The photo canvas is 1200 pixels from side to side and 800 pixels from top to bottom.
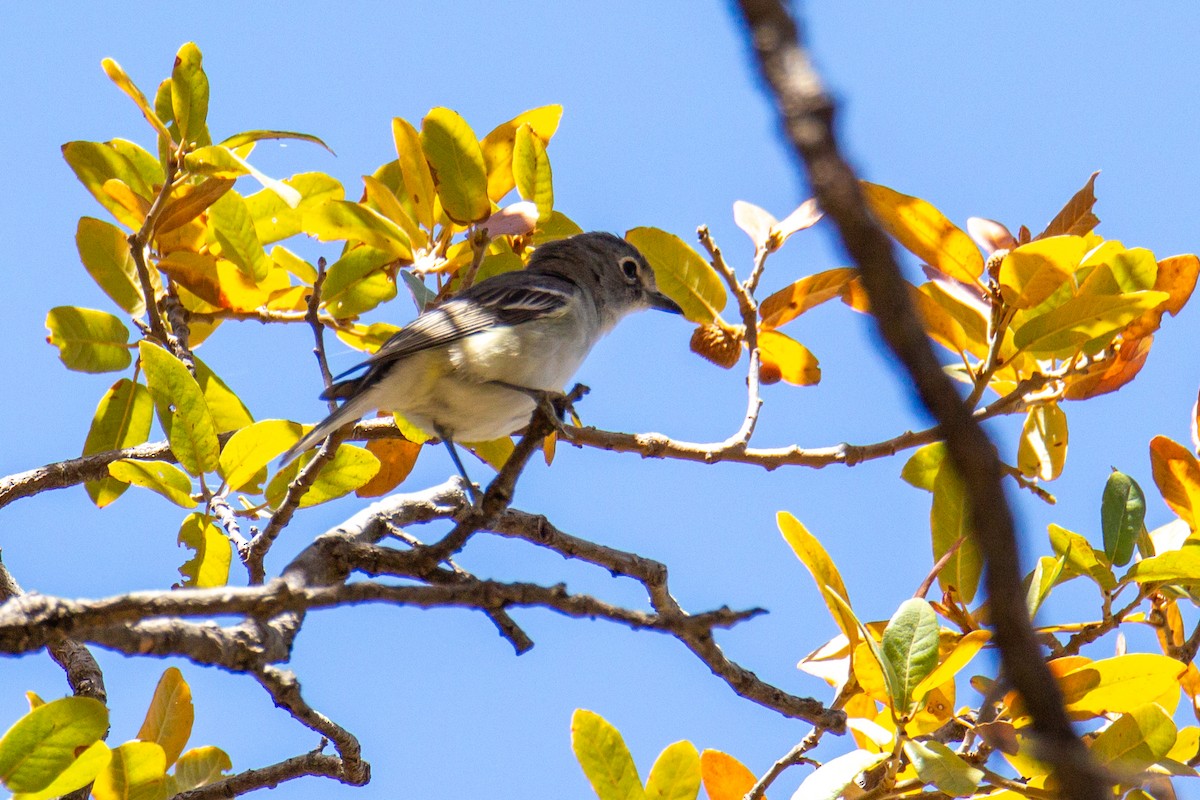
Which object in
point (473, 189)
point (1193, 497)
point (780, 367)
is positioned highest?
Answer: point (473, 189)

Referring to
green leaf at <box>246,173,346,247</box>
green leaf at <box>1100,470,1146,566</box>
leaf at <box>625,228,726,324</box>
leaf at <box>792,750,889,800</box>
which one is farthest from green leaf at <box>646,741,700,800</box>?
green leaf at <box>246,173,346,247</box>

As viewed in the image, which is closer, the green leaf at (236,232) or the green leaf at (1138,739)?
the green leaf at (1138,739)

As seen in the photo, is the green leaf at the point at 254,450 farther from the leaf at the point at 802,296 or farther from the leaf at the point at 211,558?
the leaf at the point at 802,296

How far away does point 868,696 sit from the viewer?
8.57 ft

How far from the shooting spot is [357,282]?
11.6 ft

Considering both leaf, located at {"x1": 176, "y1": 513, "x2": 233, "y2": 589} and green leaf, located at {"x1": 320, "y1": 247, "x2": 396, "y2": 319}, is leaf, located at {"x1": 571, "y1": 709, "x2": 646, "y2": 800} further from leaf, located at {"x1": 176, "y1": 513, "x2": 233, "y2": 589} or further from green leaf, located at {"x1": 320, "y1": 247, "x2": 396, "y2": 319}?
green leaf, located at {"x1": 320, "y1": 247, "x2": 396, "y2": 319}

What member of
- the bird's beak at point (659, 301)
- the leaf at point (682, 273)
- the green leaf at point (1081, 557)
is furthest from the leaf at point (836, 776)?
the bird's beak at point (659, 301)

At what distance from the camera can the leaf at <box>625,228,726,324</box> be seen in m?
3.27

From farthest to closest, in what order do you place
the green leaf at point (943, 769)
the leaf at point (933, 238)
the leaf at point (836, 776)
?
1. the leaf at point (933, 238)
2. the leaf at point (836, 776)
3. the green leaf at point (943, 769)

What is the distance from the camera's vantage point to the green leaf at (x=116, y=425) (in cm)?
348

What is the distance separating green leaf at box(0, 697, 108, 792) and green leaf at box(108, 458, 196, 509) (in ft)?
2.17

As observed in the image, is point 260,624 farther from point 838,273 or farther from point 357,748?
point 838,273

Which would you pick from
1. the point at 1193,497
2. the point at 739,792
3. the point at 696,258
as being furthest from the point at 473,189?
the point at 1193,497

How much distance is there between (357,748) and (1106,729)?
170 cm
